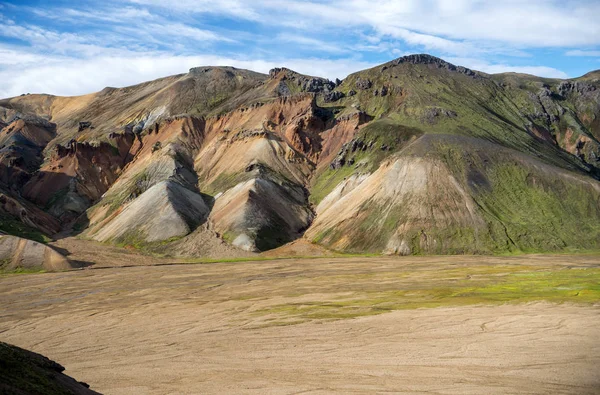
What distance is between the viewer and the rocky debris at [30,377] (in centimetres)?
2006

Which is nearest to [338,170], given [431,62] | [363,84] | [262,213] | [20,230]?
[262,213]

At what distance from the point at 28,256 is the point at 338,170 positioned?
241 ft

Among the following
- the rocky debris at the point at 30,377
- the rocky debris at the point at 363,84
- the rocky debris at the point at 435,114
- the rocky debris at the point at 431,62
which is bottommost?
the rocky debris at the point at 30,377

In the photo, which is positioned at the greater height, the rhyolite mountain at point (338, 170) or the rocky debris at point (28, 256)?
the rhyolite mountain at point (338, 170)

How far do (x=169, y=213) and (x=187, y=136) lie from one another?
170ft

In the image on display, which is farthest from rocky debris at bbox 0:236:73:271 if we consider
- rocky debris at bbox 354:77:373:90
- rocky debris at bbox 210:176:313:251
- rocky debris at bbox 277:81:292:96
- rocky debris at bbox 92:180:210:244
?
rocky debris at bbox 354:77:373:90

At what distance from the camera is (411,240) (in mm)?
105875

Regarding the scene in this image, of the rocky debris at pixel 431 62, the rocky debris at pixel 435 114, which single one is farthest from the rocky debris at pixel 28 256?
the rocky debris at pixel 431 62

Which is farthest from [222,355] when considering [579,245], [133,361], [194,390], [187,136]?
[187,136]

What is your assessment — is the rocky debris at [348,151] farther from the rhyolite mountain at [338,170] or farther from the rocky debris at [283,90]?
the rocky debris at [283,90]

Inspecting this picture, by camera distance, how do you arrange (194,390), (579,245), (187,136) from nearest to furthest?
(194,390) → (579,245) → (187,136)

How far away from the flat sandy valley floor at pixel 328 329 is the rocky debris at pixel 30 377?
6.20 meters

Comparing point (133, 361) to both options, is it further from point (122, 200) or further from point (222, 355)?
point (122, 200)

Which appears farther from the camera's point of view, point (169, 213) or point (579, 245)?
point (169, 213)
